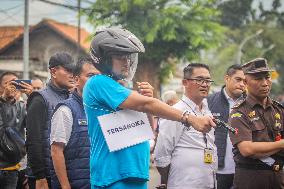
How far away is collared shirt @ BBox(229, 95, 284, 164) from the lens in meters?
4.48

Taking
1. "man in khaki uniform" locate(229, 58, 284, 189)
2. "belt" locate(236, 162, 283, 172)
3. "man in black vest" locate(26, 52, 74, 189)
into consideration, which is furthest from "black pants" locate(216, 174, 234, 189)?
"man in black vest" locate(26, 52, 74, 189)

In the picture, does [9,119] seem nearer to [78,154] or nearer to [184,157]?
[78,154]

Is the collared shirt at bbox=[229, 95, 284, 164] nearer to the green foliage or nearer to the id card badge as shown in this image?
the id card badge

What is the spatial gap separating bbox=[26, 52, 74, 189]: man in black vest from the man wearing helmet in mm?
1483

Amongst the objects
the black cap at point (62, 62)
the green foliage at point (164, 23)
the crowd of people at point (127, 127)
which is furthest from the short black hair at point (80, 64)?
the green foliage at point (164, 23)

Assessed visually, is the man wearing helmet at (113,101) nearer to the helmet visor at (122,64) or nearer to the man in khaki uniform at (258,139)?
the helmet visor at (122,64)

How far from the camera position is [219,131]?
21.1ft

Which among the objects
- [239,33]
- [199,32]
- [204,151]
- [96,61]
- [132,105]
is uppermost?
[239,33]

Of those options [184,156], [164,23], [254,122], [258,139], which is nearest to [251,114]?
[254,122]

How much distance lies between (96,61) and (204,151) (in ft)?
6.39

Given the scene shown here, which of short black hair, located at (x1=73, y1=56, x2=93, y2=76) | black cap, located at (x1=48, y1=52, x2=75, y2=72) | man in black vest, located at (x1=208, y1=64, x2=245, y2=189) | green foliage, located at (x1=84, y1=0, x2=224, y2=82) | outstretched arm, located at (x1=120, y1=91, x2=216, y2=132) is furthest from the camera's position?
green foliage, located at (x1=84, y1=0, x2=224, y2=82)

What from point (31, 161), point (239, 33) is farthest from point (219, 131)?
point (239, 33)

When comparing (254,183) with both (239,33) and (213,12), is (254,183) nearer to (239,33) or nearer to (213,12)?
(213,12)

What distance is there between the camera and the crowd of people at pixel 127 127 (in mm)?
3479
